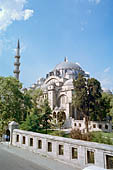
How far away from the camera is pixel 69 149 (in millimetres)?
7102

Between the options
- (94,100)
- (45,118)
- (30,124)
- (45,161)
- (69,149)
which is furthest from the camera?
(94,100)

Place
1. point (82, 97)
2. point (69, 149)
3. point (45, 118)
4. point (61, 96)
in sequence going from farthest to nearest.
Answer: point (61, 96) → point (82, 97) → point (45, 118) → point (69, 149)

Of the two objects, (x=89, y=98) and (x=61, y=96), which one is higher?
(x=61, y=96)

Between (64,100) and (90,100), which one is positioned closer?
(90,100)

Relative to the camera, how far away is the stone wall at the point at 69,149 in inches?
233

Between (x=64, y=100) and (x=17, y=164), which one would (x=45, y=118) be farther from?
(x=17, y=164)

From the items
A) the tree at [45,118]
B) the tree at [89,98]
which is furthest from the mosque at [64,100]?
the tree at [45,118]

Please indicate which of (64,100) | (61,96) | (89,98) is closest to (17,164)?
(89,98)

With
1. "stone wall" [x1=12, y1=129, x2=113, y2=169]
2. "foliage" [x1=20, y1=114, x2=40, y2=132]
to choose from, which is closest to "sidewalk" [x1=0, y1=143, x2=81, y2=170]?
"stone wall" [x1=12, y1=129, x2=113, y2=169]

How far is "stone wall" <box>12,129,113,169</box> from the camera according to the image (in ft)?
19.4

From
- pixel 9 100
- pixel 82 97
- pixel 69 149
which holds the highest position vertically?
pixel 82 97

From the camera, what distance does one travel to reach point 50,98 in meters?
37.8

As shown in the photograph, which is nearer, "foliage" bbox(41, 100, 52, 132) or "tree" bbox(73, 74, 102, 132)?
"foliage" bbox(41, 100, 52, 132)

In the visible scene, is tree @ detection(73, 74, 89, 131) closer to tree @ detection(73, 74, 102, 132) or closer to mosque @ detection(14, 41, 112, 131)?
tree @ detection(73, 74, 102, 132)
